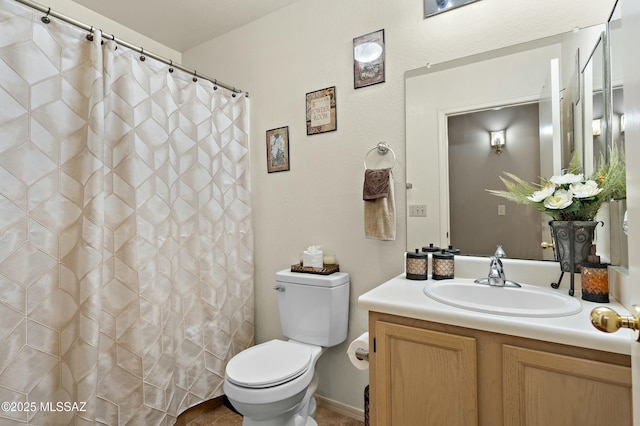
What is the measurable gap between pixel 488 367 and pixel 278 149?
5.40 ft

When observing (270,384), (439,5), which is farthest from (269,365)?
(439,5)

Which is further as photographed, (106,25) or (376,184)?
(106,25)

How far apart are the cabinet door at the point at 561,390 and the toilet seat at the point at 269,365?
85cm

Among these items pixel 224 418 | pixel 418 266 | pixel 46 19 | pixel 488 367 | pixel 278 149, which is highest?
pixel 46 19

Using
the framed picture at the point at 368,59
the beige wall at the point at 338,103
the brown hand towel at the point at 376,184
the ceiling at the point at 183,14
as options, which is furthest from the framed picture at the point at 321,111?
the ceiling at the point at 183,14

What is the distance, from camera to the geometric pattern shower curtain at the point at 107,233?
4.00 feet

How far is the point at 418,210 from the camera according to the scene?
162 cm

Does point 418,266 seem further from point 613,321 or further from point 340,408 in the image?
point 340,408

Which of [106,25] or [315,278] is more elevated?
[106,25]

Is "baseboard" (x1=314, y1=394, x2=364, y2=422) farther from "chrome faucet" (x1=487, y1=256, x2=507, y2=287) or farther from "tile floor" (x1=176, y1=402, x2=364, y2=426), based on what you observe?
"chrome faucet" (x1=487, y1=256, x2=507, y2=287)

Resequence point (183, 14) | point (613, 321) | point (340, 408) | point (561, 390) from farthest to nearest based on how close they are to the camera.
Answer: point (183, 14), point (340, 408), point (561, 390), point (613, 321)

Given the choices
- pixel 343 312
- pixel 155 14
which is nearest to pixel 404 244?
pixel 343 312

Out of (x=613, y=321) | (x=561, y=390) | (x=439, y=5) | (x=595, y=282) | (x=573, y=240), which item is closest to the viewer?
(x=613, y=321)

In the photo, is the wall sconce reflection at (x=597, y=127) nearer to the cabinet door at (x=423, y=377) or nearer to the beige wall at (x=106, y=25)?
the cabinet door at (x=423, y=377)
